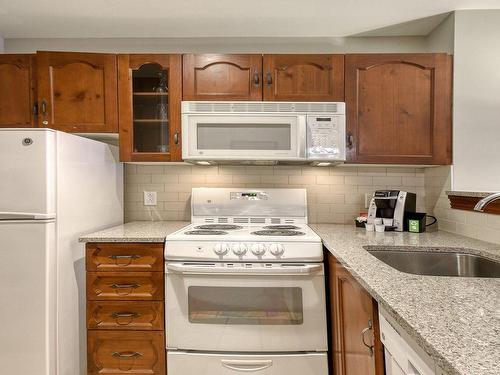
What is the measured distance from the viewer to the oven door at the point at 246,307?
1.72 metres

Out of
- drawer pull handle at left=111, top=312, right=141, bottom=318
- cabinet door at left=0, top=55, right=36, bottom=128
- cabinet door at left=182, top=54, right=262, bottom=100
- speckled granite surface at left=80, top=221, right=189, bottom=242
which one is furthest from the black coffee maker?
cabinet door at left=0, top=55, right=36, bottom=128

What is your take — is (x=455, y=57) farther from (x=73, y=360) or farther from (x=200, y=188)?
(x=73, y=360)

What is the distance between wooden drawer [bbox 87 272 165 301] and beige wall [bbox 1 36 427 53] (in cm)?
163

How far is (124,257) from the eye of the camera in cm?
179

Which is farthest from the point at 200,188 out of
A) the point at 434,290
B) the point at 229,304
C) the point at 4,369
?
the point at 434,290

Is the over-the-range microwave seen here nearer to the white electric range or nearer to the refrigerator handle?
the white electric range

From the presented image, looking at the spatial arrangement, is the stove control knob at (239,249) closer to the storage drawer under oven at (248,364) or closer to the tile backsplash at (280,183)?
the storage drawer under oven at (248,364)

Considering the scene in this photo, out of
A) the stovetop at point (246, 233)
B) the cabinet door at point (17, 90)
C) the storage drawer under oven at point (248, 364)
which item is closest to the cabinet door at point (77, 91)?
the cabinet door at point (17, 90)

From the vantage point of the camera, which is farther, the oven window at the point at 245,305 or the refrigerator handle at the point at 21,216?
the oven window at the point at 245,305

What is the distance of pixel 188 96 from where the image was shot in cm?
209

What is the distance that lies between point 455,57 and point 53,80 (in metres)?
2.55

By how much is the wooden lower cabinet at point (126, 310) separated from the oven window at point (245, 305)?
0.21m

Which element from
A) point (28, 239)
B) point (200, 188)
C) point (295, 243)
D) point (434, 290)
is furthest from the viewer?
point (200, 188)

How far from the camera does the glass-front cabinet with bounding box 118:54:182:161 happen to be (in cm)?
209
